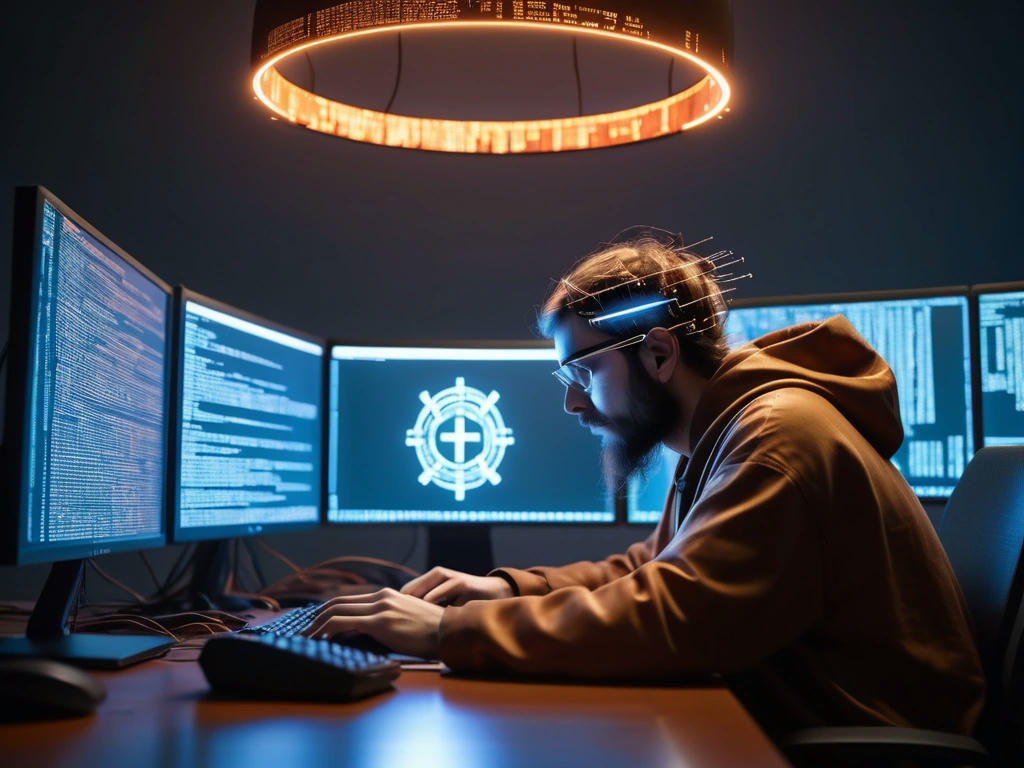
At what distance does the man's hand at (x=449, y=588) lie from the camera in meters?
1.29

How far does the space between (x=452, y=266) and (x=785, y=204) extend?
903 mm

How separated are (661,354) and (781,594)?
532 mm

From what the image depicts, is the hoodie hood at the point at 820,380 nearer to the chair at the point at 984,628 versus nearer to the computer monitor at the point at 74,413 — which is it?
the chair at the point at 984,628

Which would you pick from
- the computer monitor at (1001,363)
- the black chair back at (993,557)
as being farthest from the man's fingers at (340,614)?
the computer monitor at (1001,363)

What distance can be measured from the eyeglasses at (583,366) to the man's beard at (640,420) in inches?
1.1

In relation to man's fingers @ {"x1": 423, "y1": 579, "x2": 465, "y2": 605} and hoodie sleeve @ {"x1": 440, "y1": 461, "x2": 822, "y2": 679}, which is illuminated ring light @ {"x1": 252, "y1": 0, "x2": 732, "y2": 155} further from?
man's fingers @ {"x1": 423, "y1": 579, "x2": 465, "y2": 605}

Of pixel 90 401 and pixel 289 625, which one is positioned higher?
pixel 90 401

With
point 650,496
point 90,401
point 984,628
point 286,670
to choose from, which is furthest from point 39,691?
point 650,496

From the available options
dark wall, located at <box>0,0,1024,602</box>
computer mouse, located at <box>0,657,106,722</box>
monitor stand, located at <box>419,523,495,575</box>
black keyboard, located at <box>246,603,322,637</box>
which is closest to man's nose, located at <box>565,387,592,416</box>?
black keyboard, located at <box>246,603,322,637</box>

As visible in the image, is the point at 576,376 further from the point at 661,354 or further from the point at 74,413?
the point at 74,413

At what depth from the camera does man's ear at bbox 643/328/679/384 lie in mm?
1381

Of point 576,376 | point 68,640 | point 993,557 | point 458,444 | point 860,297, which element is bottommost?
point 68,640

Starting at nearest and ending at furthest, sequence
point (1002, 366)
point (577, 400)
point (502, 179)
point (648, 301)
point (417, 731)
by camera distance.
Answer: point (417, 731), point (648, 301), point (577, 400), point (1002, 366), point (502, 179)

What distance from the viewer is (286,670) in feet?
2.65
